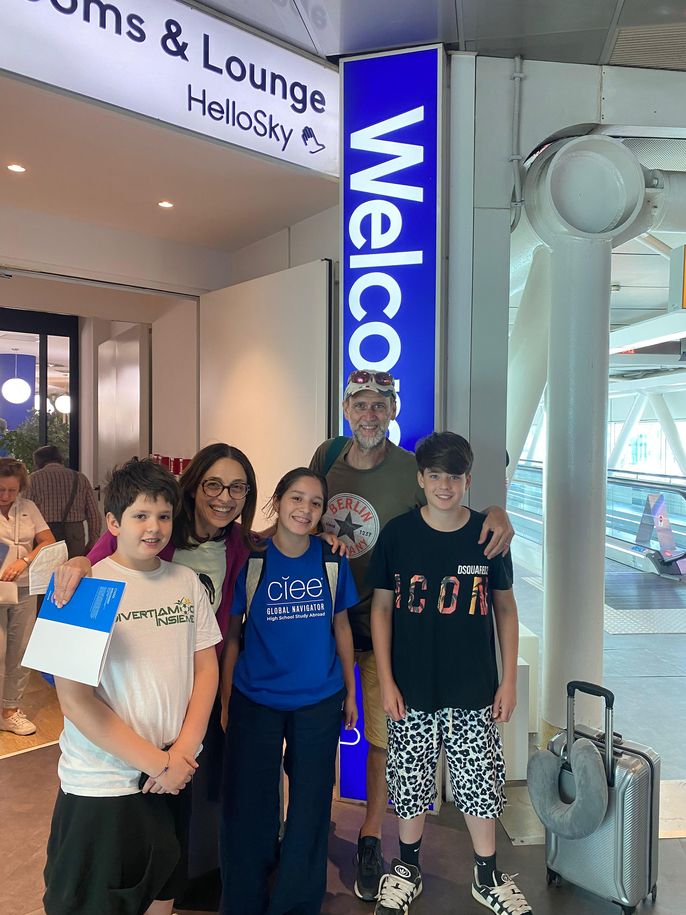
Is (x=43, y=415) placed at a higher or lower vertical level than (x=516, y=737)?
higher

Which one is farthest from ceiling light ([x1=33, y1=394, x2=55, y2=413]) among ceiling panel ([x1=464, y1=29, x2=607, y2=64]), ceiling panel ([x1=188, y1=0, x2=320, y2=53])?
ceiling panel ([x1=464, y1=29, x2=607, y2=64])

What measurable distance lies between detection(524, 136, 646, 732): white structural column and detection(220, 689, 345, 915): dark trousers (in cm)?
155

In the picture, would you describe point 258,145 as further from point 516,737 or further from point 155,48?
point 516,737

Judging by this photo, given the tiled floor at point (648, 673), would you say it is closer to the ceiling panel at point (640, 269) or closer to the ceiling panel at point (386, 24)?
the ceiling panel at point (640, 269)

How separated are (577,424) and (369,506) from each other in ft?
4.22

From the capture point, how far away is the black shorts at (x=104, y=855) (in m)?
1.45

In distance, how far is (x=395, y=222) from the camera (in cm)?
259

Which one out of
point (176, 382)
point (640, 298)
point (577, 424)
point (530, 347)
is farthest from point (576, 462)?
point (640, 298)

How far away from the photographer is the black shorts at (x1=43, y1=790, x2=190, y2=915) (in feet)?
4.76

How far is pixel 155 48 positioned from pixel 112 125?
1.20 feet

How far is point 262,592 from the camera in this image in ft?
5.95

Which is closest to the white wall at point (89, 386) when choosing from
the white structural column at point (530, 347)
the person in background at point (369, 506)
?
the white structural column at point (530, 347)

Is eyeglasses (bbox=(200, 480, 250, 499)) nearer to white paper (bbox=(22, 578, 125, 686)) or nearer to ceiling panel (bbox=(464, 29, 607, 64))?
white paper (bbox=(22, 578, 125, 686))

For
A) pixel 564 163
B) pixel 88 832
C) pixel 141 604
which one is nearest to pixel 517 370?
pixel 564 163
